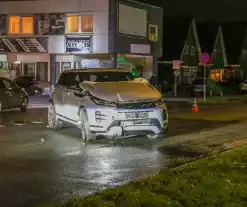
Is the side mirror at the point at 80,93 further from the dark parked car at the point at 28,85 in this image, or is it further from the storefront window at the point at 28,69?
the storefront window at the point at 28,69

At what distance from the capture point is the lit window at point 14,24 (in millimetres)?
40188

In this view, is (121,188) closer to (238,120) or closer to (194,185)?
(194,185)

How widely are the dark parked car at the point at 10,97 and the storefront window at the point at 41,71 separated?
18961 millimetres

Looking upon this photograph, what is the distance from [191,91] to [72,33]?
1110 centimetres

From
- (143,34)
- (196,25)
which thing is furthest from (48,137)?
(196,25)

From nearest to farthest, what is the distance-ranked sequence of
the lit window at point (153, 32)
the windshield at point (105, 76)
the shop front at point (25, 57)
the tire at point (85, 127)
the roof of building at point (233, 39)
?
the tire at point (85, 127) < the windshield at point (105, 76) < the shop front at point (25, 57) < the lit window at point (153, 32) < the roof of building at point (233, 39)

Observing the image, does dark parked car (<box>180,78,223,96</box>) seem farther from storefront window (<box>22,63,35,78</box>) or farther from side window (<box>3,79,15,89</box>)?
side window (<box>3,79,15,89</box>)

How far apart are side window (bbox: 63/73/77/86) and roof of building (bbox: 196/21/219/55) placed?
49575 millimetres

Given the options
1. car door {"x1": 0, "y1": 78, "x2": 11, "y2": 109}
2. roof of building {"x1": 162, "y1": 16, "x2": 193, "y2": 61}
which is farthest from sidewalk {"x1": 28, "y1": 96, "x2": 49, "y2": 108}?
roof of building {"x1": 162, "y1": 16, "x2": 193, "y2": 61}

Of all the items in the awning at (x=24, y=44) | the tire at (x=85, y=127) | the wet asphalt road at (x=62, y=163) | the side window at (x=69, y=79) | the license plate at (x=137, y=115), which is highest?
the awning at (x=24, y=44)

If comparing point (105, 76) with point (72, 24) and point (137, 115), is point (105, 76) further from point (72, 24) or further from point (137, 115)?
point (72, 24)

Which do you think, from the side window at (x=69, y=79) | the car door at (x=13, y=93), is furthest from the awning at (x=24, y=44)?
the side window at (x=69, y=79)

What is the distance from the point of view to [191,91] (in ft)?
143

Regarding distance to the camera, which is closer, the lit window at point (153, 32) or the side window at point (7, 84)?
the side window at point (7, 84)
